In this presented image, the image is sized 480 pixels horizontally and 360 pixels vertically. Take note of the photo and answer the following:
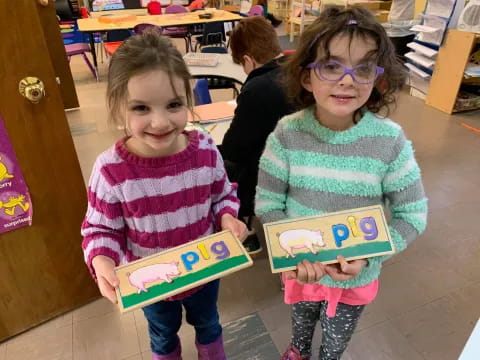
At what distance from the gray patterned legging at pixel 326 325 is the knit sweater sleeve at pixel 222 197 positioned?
1.42ft

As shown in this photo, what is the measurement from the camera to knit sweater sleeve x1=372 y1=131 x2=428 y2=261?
35.5 inches

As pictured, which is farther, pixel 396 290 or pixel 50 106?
pixel 396 290

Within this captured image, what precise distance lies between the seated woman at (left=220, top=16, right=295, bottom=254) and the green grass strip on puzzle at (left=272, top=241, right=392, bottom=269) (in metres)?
0.86

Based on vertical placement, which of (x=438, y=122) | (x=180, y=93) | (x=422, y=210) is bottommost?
(x=438, y=122)

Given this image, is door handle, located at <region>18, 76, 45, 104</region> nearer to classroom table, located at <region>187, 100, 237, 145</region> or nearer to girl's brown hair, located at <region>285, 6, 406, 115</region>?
classroom table, located at <region>187, 100, 237, 145</region>

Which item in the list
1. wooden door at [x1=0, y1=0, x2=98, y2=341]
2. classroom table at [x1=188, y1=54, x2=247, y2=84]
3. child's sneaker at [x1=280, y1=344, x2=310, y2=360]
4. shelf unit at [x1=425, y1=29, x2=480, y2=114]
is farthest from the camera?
shelf unit at [x1=425, y1=29, x2=480, y2=114]

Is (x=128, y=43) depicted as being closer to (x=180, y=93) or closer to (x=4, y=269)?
(x=180, y=93)

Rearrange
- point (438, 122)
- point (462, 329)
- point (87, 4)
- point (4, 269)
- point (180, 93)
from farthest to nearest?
point (87, 4)
point (438, 122)
point (462, 329)
point (4, 269)
point (180, 93)

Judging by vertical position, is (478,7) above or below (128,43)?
below

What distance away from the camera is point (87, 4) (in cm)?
783

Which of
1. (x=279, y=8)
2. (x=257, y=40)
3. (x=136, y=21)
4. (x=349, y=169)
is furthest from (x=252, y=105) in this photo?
(x=279, y=8)

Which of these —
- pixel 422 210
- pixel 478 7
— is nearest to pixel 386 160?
pixel 422 210

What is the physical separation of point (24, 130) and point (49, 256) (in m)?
0.58

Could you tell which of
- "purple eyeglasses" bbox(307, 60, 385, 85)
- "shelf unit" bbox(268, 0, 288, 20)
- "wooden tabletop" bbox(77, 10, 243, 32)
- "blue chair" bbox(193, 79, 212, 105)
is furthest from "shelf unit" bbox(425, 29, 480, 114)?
"shelf unit" bbox(268, 0, 288, 20)
